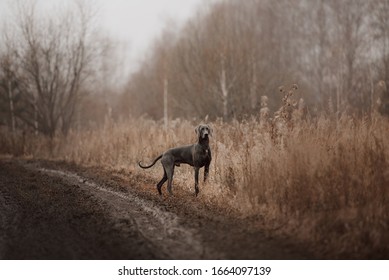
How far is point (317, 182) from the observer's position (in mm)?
5508

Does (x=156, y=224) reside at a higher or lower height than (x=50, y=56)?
lower

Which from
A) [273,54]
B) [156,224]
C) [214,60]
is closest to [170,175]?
[156,224]

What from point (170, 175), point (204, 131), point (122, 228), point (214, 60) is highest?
point (214, 60)

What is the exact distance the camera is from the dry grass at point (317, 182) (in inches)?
188

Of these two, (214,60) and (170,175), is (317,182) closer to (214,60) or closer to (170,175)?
(170,175)

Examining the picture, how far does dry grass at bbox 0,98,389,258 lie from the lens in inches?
188

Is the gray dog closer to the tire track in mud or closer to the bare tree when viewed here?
the tire track in mud

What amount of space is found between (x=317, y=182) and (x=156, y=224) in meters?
2.30

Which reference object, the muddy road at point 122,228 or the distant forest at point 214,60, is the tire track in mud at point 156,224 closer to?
the muddy road at point 122,228

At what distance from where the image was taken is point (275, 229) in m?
5.30

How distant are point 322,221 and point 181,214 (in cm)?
218

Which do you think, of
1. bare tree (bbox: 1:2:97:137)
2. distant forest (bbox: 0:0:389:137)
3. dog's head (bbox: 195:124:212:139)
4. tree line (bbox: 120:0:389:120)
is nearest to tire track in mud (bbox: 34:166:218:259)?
dog's head (bbox: 195:124:212:139)

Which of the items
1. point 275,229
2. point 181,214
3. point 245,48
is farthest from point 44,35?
point 275,229

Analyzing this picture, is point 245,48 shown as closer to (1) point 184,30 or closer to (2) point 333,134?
(1) point 184,30
